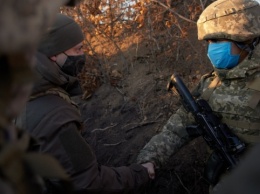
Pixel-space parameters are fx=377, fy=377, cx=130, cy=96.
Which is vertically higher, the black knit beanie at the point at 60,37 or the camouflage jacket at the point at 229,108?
the black knit beanie at the point at 60,37

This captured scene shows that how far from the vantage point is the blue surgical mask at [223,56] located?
9.84 feet

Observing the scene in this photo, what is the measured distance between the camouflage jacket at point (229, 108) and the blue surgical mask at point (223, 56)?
2.3 inches

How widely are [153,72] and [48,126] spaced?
3488 millimetres

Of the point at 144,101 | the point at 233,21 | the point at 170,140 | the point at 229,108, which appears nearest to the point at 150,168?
the point at 170,140

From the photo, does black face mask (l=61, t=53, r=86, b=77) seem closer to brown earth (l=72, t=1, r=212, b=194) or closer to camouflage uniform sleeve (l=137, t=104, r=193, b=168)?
camouflage uniform sleeve (l=137, t=104, r=193, b=168)

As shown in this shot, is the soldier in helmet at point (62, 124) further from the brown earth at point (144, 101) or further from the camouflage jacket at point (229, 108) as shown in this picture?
the brown earth at point (144, 101)

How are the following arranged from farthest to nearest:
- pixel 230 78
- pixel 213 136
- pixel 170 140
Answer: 1. pixel 170 140
2. pixel 230 78
3. pixel 213 136

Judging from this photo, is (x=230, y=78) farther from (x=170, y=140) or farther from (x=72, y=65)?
(x=72, y=65)

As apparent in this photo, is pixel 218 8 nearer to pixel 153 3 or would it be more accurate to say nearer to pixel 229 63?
pixel 229 63

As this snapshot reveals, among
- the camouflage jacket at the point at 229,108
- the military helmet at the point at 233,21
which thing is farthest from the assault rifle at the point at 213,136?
the military helmet at the point at 233,21

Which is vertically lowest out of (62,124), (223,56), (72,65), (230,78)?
(230,78)

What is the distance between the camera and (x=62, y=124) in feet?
7.52

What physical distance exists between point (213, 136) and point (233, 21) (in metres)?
0.94

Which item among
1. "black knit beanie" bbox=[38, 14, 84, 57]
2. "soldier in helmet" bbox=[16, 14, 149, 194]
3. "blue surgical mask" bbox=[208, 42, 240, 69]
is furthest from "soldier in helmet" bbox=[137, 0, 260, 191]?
"black knit beanie" bbox=[38, 14, 84, 57]
